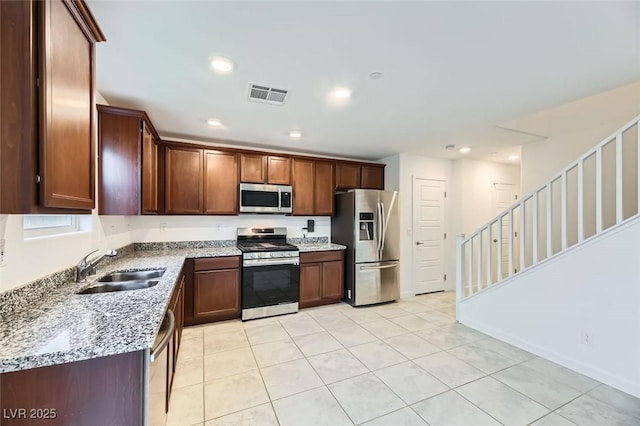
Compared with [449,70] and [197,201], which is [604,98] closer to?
[449,70]

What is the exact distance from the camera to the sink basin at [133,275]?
217 centimetres

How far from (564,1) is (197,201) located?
3.78 metres

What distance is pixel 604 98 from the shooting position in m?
2.84

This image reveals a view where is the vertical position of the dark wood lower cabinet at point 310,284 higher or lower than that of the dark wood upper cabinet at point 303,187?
lower

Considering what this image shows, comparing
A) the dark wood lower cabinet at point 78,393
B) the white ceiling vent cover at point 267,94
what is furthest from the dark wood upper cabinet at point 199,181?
the dark wood lower cabinet at point 78,393

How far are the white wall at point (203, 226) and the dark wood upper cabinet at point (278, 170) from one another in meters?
0.60

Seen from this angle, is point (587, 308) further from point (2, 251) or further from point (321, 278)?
point (2, 251)

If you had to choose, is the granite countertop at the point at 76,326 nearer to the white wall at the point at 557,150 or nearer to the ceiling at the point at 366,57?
the ceiling at the point at 366,57

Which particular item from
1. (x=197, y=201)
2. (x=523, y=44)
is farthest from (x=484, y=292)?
(x=197, y=201)

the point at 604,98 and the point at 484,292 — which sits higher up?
the point at 604,98

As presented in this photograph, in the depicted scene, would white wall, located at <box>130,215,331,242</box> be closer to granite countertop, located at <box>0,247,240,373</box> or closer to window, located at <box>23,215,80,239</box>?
window, located at <box>23,215,80,239</box>

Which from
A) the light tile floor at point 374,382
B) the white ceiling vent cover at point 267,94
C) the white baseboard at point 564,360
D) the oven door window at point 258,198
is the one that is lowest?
the light tile floor at point 374,382

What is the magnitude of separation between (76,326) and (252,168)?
299cm

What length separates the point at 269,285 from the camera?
3.65 meters
